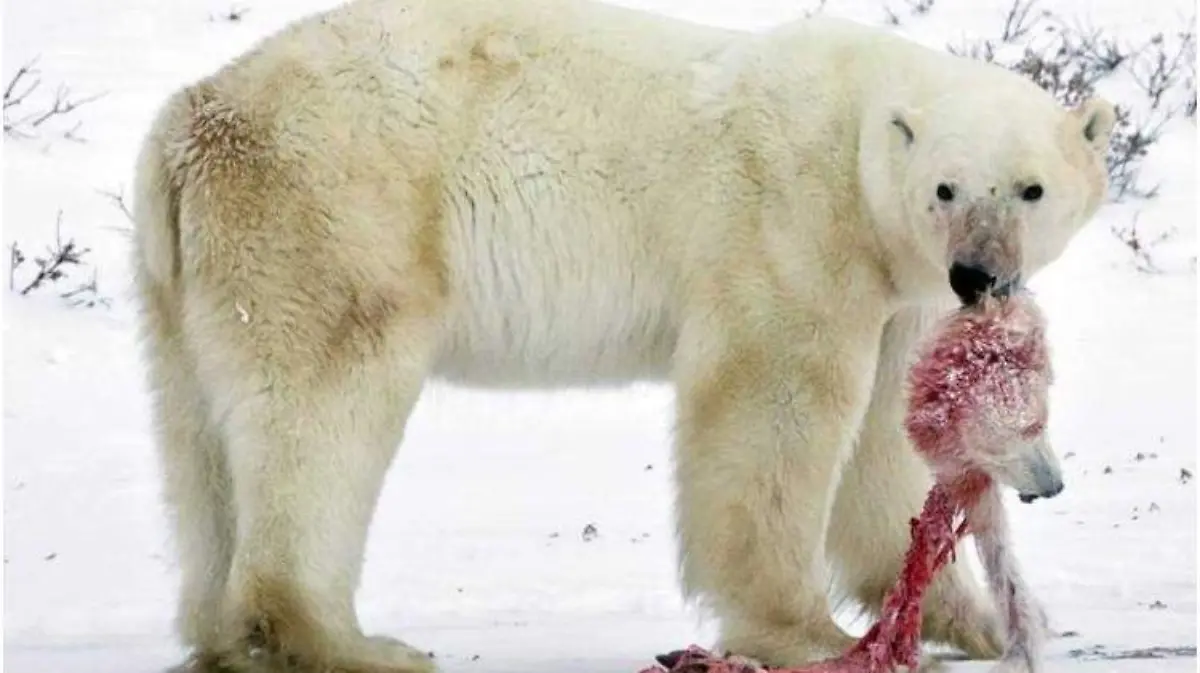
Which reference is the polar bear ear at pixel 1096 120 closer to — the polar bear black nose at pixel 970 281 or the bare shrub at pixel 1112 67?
the polar bear black nose at pixel 970 281

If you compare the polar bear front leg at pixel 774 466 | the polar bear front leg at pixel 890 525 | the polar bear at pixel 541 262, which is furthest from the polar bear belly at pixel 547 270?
the polar bear front leg at pixel 890 525

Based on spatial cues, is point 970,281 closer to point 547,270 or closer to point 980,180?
point 980,180

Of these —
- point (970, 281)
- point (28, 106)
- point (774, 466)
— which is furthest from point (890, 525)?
point (28, 106)

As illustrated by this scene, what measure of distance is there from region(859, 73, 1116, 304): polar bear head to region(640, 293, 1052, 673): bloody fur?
0.14 metres

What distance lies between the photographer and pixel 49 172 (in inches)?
373

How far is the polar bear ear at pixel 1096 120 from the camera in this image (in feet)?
14.3

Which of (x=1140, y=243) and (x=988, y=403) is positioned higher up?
(x=1140, y=243)

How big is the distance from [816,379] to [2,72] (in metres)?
7.03

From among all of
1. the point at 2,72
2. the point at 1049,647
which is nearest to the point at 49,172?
the point at 2,72

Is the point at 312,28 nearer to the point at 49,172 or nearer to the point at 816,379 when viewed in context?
the point at 816,379

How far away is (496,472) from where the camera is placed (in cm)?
739

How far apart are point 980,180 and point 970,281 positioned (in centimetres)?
29

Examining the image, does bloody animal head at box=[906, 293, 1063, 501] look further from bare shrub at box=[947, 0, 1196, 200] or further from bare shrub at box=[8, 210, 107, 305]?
bare shrub at box=[947, 0, 1196, 200]

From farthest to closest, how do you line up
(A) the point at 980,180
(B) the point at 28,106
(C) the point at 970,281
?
(B) the point at 28,106 < (A) the point at 980,180 < (C) the point at 970,281
